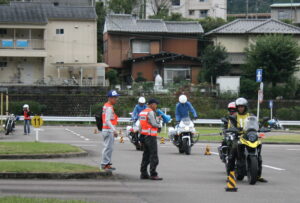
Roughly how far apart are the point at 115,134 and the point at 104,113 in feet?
1.89

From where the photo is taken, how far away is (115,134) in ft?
51.8

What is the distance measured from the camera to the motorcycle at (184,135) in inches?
918

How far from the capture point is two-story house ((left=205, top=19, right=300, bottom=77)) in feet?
233

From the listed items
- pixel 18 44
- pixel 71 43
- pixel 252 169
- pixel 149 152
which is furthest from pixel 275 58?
pixel 252 169

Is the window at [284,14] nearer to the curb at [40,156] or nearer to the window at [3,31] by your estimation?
the window at [3,31]

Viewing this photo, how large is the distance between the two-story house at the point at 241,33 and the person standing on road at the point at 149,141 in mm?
55477

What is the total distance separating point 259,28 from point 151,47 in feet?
36.5

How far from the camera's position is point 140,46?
72.4 m

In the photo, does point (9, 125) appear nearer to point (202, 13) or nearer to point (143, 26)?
point (143, 26)

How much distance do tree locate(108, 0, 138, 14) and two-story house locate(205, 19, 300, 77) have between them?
1364cm

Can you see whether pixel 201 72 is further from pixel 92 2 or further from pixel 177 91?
pixel 92 2

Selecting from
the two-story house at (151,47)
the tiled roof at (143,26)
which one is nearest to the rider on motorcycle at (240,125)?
the two-story house at (151,47)

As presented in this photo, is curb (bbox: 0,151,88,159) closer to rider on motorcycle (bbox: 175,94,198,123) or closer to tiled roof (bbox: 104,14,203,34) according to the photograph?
rider on motorcycle (bbox: 175,94,198,123)

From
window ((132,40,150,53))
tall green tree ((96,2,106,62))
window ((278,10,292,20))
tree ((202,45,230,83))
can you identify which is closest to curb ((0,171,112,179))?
tree ((202,45,230,83))
